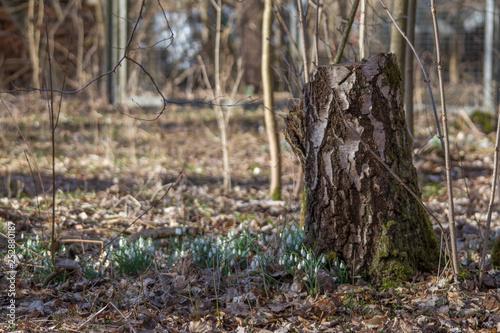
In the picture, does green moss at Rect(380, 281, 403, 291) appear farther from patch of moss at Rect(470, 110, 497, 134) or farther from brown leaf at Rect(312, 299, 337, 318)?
patch of moss at Rect(470, 110, 497, 134)

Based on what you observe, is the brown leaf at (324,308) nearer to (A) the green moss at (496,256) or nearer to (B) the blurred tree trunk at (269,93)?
(A) the green moss at (496,256)

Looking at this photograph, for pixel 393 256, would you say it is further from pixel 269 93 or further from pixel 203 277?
pixel 269 93

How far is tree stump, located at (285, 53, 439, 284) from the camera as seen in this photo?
2719 millimetres

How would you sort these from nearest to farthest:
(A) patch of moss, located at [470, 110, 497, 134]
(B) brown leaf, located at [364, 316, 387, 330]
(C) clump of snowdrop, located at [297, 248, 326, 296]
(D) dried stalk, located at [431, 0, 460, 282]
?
(D) dried stalk, located at [431, 0, 460, 282] → (B) brown leaf, located at [364, 316, 387, 330] → (C) clump of snowdrop, located at [297, 248, 326, 296] → (A) patch of moss, located at [470, 110, 497, 134]

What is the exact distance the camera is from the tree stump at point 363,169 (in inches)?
107

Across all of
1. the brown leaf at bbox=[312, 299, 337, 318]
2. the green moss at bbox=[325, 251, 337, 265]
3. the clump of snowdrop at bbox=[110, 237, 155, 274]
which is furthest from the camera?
the clump of snowdrop at bbox=[110, 237, 155, 274]

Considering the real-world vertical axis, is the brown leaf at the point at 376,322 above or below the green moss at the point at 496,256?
below

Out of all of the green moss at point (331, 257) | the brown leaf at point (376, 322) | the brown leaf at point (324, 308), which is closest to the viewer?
the brown leaf at point (376, 322)

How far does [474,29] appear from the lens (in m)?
10.0

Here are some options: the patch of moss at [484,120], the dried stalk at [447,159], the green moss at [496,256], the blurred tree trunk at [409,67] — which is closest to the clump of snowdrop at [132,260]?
the dried stalk at [447,159]

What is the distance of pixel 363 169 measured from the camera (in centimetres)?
273

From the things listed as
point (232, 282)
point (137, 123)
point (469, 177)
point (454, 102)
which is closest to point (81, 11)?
point (137, 123)

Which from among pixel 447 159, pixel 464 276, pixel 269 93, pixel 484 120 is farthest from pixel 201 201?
pixel 484 120

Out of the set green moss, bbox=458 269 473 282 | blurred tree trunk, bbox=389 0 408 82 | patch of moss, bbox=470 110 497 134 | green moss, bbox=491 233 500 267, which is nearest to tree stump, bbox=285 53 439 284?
green moss, bbox=458 269 473 282
